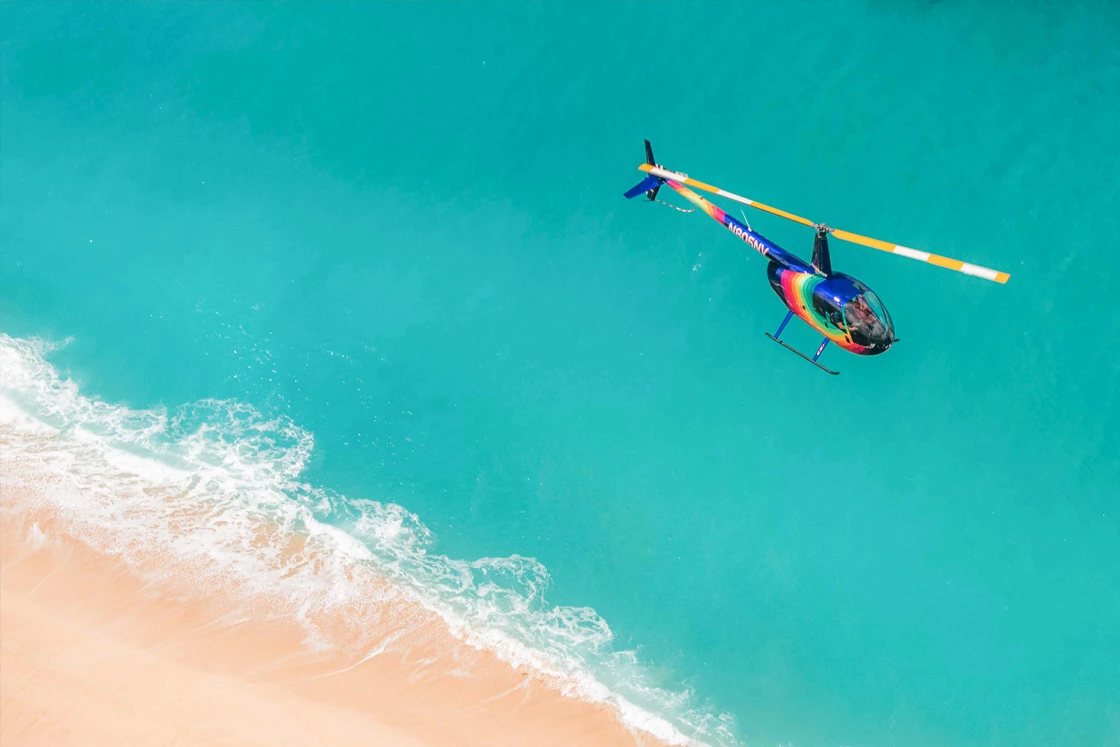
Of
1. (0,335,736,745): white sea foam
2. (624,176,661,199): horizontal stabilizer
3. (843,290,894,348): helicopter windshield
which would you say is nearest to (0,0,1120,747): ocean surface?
(0,335,736,745): white sea foam

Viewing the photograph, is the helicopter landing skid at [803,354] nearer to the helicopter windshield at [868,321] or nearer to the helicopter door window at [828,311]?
the helicopter door window at [828,311]

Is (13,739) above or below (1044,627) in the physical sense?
below

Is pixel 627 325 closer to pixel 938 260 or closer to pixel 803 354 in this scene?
pixel 803 354

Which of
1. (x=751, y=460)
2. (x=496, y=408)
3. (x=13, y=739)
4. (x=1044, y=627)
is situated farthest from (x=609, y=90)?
(x=13, y=739)

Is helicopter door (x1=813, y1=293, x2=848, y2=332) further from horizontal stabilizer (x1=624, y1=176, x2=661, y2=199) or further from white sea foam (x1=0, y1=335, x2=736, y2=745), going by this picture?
white sea foam (x1=0, y1=335, x2=736, y2=745)

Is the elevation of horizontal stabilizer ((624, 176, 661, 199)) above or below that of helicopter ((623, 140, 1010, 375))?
above

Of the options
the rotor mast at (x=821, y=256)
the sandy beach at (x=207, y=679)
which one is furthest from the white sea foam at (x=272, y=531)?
the rotor mast at (x=821, y=256)

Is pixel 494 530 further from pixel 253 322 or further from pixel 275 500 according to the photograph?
pixel 253 322
